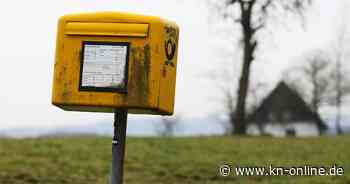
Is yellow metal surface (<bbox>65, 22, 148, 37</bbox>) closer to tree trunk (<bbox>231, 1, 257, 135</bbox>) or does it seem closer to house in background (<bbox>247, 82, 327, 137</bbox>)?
tree trunk (<bbox>231, 1, 257, 135</bbox>)

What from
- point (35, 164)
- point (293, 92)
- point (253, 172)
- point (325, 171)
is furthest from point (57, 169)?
point (293, 92)

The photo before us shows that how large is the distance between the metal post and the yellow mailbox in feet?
0.26

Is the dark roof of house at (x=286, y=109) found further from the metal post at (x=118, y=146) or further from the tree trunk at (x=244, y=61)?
the metal post at (x=118, y=146)

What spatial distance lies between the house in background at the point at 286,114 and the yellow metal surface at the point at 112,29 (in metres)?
56.3

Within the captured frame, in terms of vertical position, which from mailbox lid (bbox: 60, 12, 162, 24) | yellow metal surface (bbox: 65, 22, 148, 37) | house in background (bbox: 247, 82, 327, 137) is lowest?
house in background (bbox: 247, 82, 327, 137)

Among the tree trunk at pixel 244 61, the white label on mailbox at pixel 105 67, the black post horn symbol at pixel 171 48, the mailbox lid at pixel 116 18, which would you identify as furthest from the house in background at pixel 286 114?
the white label on mailbox at pixel 105 67

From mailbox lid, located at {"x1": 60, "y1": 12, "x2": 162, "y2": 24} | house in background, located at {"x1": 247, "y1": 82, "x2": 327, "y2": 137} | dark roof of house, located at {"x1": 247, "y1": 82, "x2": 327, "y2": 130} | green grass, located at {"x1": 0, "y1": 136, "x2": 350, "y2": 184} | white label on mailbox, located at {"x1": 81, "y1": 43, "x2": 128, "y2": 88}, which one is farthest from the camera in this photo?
dark roof of house, located at {"x1": 247, "y1": 82, "x2": 327, "y2": 130}

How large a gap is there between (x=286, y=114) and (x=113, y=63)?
6050 centimetres

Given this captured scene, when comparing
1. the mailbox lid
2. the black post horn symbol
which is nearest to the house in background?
the black post horn symbol

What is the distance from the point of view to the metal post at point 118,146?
15.0 ft

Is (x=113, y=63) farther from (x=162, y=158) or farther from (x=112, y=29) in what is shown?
(x=162, y=158)

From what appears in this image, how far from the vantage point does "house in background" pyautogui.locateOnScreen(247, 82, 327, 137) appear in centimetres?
6159

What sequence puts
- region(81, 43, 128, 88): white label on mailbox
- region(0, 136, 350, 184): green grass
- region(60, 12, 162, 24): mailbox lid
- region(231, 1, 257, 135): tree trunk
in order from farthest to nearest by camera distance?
region(231, 1, 257, 135): tree trunk < region(0, 136, 350, 184): green grass < region(60, 12, 162, 24): mailbox lid < region(81, 43, 128, 88): white label on mailbox

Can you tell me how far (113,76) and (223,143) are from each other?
10882 millimetres
